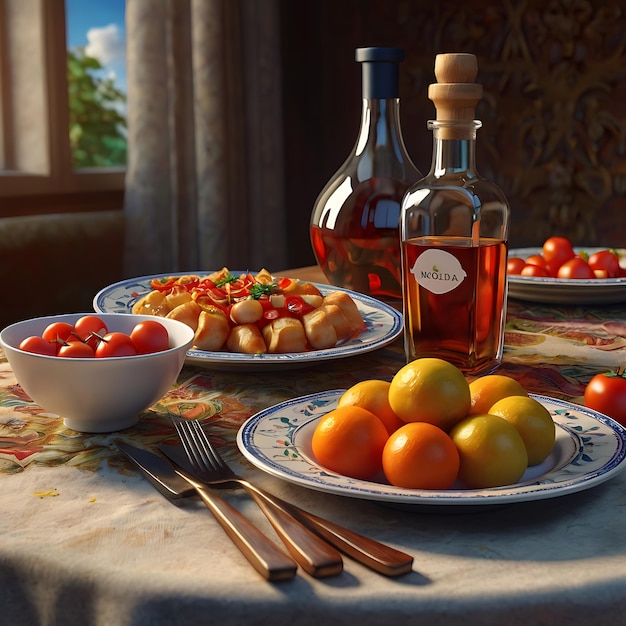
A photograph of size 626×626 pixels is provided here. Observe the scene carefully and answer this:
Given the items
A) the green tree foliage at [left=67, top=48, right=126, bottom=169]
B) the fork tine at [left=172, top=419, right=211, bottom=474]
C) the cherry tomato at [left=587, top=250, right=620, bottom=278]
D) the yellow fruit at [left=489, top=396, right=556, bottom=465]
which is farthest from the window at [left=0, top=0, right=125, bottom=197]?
the yellow fruit at [left=489, top=396, right=556, bottom=465]

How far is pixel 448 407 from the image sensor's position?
75cm

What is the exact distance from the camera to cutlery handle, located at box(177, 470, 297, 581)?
1.86ft

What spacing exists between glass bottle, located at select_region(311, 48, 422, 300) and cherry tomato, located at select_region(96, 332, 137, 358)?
0.65 meters

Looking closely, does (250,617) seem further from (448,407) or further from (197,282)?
(197,282)

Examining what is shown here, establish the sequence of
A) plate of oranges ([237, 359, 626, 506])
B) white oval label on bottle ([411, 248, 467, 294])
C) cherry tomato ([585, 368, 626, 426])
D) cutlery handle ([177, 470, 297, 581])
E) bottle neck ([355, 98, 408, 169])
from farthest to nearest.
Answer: bottle neck ([355, 98, 408, 169]), white oval label on bottle ([411, 248, 467, 294]), cherry tomato ([585, 368, 626, 426]), plate of oranges ([237, 359, 626, 506]), cutlery handle ([177, 470, 297, 581])

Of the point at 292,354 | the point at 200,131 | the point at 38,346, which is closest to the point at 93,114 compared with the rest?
the point at 200,131

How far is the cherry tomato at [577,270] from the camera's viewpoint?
1.56 metres

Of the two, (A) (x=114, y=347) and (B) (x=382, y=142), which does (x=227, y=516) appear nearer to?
(A) (x=114, y=347)

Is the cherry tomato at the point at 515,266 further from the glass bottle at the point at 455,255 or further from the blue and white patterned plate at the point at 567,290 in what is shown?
the glass bottle at the point at 455,255

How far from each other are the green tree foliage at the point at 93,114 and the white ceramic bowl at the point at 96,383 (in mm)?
2408

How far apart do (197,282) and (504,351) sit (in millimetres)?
459

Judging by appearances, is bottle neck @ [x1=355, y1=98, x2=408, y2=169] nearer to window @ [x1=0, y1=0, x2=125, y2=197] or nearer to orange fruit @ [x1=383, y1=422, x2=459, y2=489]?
orange fruit @ [x1=383, y1=422, x2=459, y2=489]

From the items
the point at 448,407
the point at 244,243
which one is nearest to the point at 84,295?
the point at 244,243

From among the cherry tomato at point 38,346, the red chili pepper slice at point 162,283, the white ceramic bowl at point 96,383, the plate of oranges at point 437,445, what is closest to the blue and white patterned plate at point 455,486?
the plate of oranges at point 437,445
